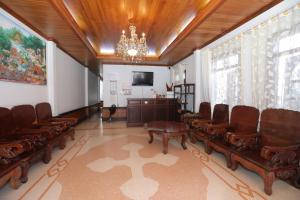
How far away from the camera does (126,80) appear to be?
297 inches

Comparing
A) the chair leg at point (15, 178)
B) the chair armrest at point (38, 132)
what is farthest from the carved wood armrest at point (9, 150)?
the chair armrest at point (38, 132)

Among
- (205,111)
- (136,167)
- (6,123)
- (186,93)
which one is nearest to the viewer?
(6,123)

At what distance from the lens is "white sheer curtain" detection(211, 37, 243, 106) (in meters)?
3.46

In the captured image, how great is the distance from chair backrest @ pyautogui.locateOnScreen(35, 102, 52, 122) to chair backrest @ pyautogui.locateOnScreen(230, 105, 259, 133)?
415 cm

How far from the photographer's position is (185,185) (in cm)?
214

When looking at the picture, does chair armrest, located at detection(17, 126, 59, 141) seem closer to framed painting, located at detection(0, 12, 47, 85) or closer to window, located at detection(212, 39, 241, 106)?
framed painting, located at detection(0, 12, 47, 85)

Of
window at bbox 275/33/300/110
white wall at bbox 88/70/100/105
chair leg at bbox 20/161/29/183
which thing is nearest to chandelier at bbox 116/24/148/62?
window at bbox 275/33/300/110

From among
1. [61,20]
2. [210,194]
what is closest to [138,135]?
[210,194]

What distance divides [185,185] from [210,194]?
33cm

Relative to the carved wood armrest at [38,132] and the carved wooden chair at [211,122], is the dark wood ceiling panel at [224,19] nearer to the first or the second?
the carved wooden chair at [211,122]

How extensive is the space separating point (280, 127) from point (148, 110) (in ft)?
14.0

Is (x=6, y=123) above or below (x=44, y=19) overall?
below

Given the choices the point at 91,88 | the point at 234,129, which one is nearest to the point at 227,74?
the point at 234,129

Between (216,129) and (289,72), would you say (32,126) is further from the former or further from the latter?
(289,72)
